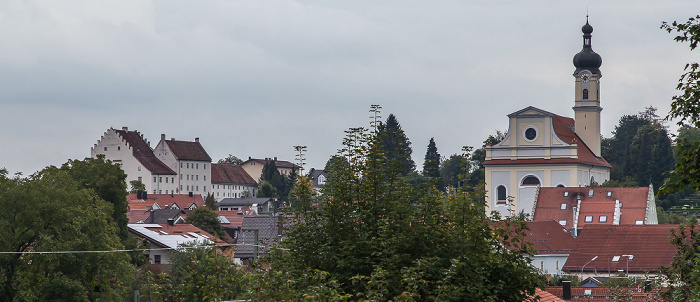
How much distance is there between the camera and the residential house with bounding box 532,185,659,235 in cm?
8481

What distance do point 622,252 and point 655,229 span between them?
10.5ft

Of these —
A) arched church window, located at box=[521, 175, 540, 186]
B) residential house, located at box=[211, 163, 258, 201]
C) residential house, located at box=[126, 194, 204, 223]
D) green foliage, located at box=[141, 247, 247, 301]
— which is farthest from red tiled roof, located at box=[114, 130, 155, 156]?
green foliage, located at box=[141, 247, 247, 301]

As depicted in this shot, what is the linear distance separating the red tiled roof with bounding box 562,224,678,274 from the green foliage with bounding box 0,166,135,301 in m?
27.7

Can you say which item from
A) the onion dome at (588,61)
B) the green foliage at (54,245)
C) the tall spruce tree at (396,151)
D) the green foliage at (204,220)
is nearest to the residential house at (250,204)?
the onion dome at (588,61)

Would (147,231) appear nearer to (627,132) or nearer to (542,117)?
(542,117)

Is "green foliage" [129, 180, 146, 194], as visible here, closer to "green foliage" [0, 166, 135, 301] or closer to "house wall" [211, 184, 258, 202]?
"house wall" [211, 184, 258, 202]

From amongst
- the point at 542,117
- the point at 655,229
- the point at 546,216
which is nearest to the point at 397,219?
the point at 655,229

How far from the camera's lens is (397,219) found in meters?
14.0

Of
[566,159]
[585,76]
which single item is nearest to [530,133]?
[566,159]

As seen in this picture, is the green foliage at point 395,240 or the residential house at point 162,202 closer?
the green foliage at point 395,240

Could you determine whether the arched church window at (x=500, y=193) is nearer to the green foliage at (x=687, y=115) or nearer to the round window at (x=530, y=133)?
the round window at (x=530, y=133)

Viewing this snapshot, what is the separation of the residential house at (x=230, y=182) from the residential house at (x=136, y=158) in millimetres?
17740

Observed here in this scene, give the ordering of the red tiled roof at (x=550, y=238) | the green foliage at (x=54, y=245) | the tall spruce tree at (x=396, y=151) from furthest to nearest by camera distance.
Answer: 1. the red tiled roof at (x=550, y=238)
2. the green foliage at (x=54, y=245)
3. the tall spruce tree at (x=396, y=151)

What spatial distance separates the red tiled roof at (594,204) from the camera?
280 feet
